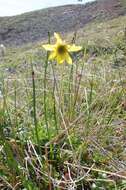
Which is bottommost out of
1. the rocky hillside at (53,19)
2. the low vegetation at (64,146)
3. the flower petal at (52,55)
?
the rocky hillside at (53,19)

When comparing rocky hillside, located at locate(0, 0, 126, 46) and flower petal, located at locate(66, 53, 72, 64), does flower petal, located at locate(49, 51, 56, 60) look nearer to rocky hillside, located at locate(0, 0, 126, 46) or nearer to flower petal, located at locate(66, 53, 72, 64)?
flower petal, located at locate(66, 53, 72, 64)

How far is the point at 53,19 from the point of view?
44.7 ft

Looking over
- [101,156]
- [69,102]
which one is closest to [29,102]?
[69,102]

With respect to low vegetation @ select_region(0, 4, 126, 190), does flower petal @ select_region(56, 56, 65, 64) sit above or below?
above

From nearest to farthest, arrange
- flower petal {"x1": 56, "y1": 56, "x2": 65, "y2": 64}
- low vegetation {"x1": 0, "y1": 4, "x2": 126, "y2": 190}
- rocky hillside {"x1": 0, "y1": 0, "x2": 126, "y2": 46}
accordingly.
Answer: flower petal {"x1": 56, "y1": 56, "x2": 65, "y2": 64} < low vegetation {"x1": 0, "y1": 4, "x2": 126, "y2": 190} < rocky hillside {"x1": 0, "y1": 0, "x2": 126, "y2": 46}

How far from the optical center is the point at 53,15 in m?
14.3

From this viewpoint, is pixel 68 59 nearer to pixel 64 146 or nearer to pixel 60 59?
pixel 60 59

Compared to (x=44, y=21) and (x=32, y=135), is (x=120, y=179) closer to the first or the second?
(x=32, y=135)

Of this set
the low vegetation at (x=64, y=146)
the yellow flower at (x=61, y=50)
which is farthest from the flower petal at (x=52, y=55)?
the low vegetation at (x=64, y=146)

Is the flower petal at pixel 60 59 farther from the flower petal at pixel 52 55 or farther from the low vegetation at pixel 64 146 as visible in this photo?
the low vegetation at pixel 64 146

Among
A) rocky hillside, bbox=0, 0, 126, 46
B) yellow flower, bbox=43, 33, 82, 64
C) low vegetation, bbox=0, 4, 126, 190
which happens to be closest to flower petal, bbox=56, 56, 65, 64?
yellow flower, bbox=43, 33, 82, 64

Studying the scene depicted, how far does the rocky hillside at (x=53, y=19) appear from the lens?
1208cm

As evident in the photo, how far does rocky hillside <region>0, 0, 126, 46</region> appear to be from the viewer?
12.1m

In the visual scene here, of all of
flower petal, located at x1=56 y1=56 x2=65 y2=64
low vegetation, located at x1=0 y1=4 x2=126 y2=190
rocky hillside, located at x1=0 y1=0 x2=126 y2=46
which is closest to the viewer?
flower petal, located at x1=56 y1=56 x2=65 y2=64
